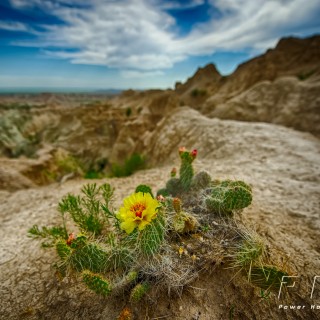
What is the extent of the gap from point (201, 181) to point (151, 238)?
4.56ft

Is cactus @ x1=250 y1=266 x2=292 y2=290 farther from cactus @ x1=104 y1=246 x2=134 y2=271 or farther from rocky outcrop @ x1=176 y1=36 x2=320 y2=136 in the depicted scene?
rocky outcrop @ x1=176 y1=36 x2=320 y2=136

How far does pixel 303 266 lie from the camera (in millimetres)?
2447

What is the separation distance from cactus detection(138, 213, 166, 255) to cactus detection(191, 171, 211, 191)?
48.9 inches

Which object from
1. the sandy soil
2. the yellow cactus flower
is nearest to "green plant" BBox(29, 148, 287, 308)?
the yellow cactus flower

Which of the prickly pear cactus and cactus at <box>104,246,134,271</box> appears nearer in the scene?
cactus at <box>104,246,134,271</box>

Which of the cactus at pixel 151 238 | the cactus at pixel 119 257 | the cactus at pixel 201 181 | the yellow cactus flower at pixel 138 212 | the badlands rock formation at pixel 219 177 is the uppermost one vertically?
the yellow cactus flower at pixel 138 212

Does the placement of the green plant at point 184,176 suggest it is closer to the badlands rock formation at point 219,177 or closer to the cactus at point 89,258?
the badlands rock formation at point 219,177

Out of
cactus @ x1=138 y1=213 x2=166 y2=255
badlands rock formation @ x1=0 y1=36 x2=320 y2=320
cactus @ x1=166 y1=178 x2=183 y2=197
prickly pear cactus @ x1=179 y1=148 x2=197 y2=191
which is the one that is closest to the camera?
cactus @ x1=138 y1=213 x2=166 y2=255

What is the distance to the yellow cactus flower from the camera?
1810mm

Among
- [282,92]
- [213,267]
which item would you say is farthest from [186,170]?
[282,92]

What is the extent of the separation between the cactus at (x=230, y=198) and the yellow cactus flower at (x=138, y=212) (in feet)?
3.01

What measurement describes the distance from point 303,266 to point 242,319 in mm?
957

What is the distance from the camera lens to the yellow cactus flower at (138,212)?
1.81m

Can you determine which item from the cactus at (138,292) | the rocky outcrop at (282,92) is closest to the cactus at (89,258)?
the cactus at (138,292)
